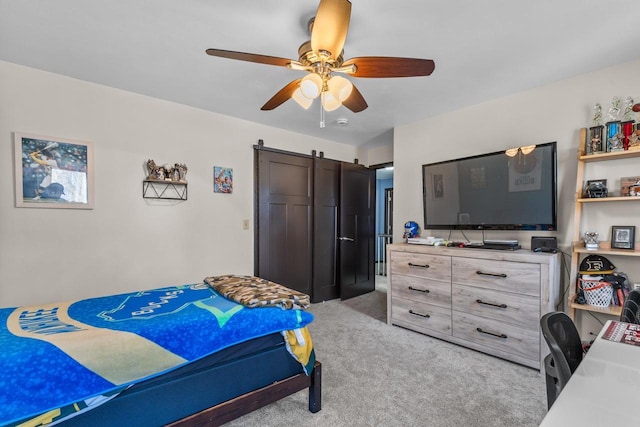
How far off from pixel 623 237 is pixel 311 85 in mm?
2499

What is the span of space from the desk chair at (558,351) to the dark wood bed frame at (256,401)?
1.18m

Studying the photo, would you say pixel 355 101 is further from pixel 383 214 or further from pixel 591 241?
pixel 383 214

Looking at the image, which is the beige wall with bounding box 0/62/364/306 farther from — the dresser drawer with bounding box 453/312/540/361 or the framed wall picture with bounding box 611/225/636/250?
the framed wall picture with bounding box 611/225/636/250

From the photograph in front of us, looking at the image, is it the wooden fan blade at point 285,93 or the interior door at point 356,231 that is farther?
the interior door at point 356,231

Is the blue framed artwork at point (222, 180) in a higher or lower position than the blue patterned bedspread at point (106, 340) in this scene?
higher

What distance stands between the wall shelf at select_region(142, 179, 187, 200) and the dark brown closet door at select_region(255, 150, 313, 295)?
2.92ft

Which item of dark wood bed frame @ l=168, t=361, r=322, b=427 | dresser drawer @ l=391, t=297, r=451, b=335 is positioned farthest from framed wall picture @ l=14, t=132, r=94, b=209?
dresser drawer @ l=391, t=297, r=451, b=335

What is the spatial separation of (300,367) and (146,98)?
110 inches

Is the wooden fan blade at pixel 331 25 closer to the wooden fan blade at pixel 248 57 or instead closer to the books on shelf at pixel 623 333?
the wooden fan blade at pixel 248 57

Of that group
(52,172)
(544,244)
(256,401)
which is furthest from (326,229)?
(52,172)

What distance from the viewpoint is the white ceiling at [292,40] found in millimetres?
1658

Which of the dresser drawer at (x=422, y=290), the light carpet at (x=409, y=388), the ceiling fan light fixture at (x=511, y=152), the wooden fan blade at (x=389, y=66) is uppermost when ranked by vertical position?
A: the wooden fan blade at (x=389, y=66)

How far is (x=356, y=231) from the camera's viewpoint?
4598 millimetres

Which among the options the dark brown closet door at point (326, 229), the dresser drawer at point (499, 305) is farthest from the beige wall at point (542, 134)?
the dark brown closet door at point (326, 229)
